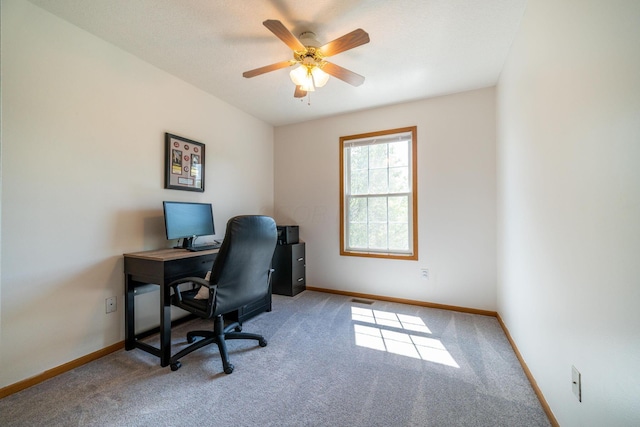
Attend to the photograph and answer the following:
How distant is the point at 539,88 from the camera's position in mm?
1519

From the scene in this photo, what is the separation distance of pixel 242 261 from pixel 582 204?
1.92 meters

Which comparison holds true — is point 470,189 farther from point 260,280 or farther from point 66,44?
point 66,44

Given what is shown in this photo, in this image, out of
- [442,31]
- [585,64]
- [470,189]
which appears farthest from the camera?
[470,189]

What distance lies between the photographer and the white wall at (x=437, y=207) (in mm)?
2844

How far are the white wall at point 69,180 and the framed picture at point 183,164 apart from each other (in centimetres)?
7

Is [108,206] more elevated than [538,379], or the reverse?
[108,206]

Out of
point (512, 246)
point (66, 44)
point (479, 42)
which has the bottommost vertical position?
point (512, 246)

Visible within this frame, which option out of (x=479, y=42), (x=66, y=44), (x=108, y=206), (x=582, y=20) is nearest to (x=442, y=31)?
(x=479, y=42)

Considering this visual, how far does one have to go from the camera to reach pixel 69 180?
1.87 meters

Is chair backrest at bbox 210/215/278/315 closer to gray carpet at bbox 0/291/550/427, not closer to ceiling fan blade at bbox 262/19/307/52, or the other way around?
gray carpet at bbox 0/291/550/427

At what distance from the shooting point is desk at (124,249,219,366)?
1.88m

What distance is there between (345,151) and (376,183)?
667 mm

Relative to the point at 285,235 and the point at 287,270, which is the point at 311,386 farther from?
the point at 285,235

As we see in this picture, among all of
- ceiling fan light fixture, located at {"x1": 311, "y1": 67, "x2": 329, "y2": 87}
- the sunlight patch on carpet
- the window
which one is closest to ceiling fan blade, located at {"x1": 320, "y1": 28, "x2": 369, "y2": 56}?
ceiling fan light fixture, located at {"x1": 311, "y1": 67, "x2": 329, "y2": 87}
